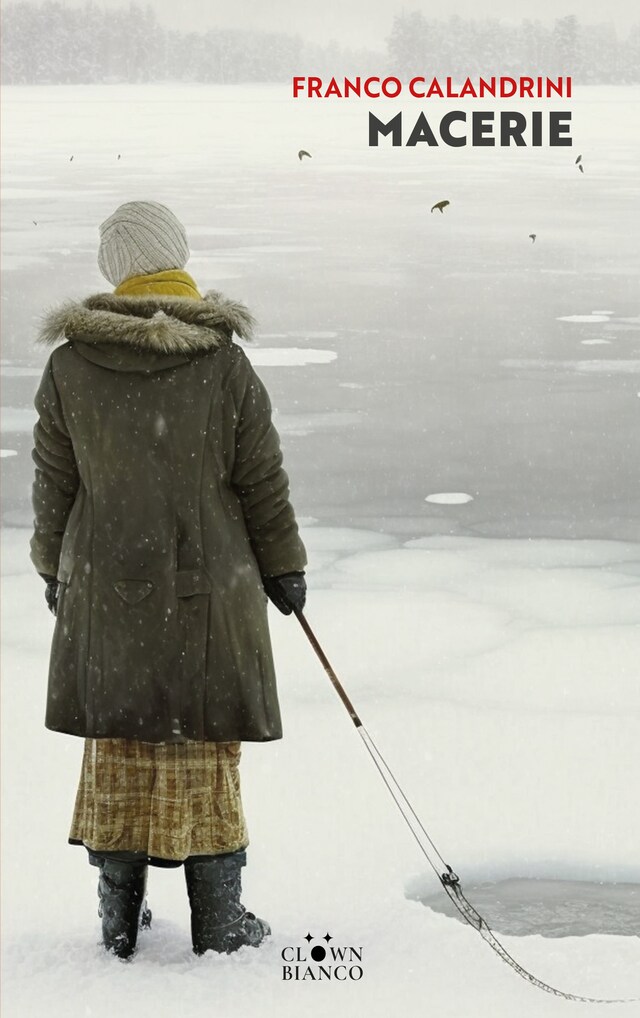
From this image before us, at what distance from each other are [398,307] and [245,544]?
775 centimetres

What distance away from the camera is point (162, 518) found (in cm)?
257

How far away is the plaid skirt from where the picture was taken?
8.71 ft

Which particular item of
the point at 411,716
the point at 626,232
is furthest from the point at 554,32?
the point at 411,716

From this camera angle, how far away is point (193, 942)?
9.09 ft

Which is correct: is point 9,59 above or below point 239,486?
above

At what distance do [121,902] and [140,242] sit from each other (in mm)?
1186

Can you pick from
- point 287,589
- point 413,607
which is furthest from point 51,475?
point 413,607

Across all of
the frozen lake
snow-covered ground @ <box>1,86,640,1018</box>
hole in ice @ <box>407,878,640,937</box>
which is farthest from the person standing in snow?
the frozen lake

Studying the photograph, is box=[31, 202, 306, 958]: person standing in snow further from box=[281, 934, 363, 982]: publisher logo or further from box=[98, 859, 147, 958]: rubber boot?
box=[281, 934, 363, 982]: publisher logo

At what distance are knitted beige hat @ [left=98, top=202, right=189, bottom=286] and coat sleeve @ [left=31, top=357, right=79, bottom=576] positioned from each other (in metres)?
0.21

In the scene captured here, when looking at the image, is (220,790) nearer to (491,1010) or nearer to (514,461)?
(491,1010)

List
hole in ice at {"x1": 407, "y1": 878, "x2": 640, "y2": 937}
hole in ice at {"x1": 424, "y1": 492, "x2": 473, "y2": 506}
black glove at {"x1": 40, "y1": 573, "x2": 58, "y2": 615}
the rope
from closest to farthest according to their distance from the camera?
1. the rope
2. black glove at {"x1": 40, "y1": 573, "x2": 58, "y2": 615}
3. hole in ice at {"x1": 407, "y1": 878, "x2": 640, "y2": 937}
4. hole in ice at {"x1": 424, "y1": 492, "x2": 473, "y2": 506}

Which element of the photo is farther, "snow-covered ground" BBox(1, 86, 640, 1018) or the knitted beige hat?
"snow-covered ground" BBox(1, 86, 640, 1018)

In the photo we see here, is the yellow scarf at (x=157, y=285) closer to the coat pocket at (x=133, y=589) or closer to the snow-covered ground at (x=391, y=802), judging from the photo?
the coat pocket at (x=133, y=589)
